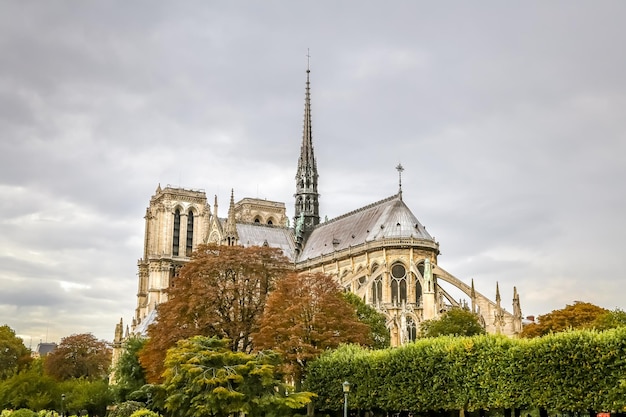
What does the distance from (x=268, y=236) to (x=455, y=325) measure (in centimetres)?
4577

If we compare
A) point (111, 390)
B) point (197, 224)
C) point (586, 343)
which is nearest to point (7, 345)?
point (111, 390)

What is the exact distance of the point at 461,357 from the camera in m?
36.9

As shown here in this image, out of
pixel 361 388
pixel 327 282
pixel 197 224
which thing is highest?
pixel 197 224

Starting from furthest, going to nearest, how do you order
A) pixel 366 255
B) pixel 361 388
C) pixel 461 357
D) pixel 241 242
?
pixel 241 242
pixel 366 255
pixel 361 388
pixel 461 357

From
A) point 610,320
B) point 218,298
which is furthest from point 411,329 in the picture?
point 218,298

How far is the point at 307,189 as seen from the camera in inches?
4173

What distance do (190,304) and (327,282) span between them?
922 cm

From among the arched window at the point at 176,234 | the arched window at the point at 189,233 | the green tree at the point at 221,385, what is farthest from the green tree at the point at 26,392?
the arched window at the point at 189,233

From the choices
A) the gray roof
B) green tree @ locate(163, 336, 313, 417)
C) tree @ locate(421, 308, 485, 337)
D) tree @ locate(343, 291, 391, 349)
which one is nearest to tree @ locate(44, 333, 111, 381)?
the gray roof

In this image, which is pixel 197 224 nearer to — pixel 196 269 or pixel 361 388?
pixel 196 269

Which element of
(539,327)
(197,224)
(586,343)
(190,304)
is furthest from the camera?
(197,224)

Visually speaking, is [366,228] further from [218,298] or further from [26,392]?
[26,392]

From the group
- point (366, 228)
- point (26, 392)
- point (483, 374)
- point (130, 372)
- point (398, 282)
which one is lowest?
point (26, 392)

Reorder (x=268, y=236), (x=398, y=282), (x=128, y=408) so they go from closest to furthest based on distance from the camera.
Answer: (x=128, y=408) < (x=398, y=282) < (x=268, y=236)
